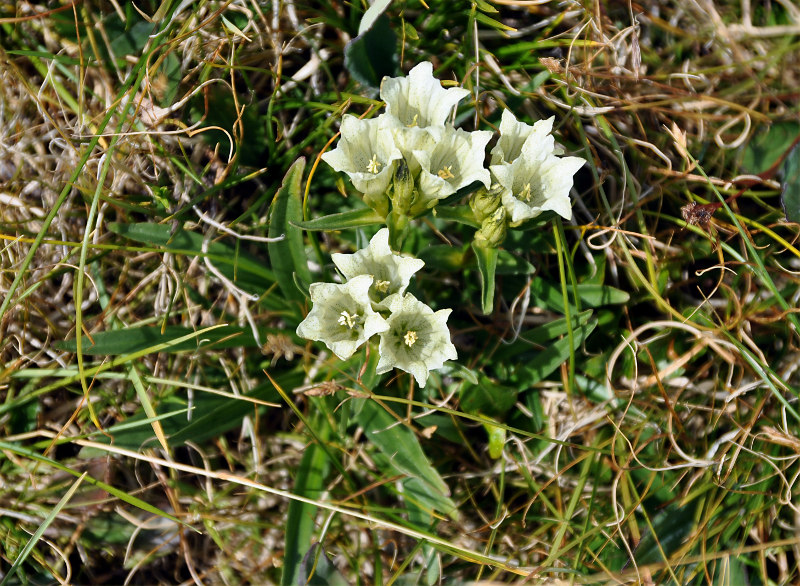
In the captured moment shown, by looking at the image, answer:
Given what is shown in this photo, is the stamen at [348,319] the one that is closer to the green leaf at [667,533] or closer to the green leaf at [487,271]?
the green leaf at [487,271]

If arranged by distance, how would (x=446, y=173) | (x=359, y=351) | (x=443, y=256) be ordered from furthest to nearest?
(x=443, y=256)
(x=359, y=351)
(x=446, y=173)

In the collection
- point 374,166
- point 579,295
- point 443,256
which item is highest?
point 374,166

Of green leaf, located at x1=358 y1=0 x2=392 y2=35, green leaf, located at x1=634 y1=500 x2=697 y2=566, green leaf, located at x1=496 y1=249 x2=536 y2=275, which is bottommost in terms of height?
green leaf, located at x1=634 y1=500 x2=697 y2=566

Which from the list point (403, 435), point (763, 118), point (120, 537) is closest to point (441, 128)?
point (403, 435)

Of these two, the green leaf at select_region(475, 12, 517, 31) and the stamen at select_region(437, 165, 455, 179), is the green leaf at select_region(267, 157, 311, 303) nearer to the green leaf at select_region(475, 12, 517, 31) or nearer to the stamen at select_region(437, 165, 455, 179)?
the stamen at select_region(437, 165, 455, 179)

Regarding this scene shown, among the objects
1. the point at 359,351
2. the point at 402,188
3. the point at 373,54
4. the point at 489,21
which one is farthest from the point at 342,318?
the point at 489,21

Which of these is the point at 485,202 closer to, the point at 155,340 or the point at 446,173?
the point at 446,173

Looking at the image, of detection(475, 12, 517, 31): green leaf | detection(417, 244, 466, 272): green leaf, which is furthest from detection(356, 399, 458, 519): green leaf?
detection(475, 12, 517, 31): green leaf

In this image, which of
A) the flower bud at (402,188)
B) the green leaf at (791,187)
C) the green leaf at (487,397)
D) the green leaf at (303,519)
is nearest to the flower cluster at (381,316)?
the flower bud at (402,188)
